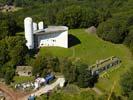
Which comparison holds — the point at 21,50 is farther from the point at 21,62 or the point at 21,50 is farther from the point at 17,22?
the point at 17,22

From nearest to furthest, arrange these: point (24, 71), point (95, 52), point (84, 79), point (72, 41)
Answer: point (84, 79) < point (24, 71) < point (95, 52) < point (72, 41)

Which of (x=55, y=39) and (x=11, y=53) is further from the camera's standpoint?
(x=55, y=39)

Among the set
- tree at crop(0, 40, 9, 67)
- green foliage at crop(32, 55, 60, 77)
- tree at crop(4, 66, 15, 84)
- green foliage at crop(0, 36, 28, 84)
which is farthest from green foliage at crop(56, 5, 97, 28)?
tree at crop(4, 66, 15, 84)

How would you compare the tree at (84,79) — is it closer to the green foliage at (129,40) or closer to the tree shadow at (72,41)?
the tree shadow at (72,41)

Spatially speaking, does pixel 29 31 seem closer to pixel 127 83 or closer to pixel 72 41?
pixel 72 41

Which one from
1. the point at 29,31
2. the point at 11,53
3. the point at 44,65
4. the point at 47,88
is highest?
the point at 29,31

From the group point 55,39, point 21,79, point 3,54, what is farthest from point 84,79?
point 55,39
